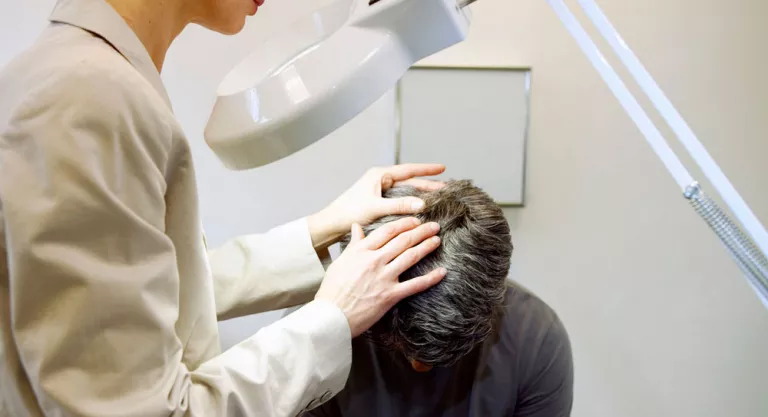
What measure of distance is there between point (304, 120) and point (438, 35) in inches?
6.0

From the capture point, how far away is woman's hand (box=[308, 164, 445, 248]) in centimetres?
89

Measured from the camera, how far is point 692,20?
1.38 metres

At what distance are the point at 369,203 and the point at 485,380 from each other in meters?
0.40

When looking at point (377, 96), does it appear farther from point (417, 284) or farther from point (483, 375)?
point (483, 375)

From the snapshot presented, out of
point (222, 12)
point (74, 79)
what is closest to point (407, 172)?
point (222, 12)

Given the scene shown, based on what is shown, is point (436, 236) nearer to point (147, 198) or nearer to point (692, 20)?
point (147, 198)

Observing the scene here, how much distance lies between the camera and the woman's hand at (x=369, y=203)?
888 mm

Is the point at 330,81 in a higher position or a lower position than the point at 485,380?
higher

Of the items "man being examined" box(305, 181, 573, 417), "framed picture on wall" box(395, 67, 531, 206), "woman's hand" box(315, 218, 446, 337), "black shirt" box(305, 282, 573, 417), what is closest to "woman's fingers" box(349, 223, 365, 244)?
"woman's hand" box(315, 218, 446, 337)

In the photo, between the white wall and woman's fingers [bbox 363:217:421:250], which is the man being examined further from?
the white wall

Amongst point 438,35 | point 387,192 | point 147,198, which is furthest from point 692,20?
point 147,198

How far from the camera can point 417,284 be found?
30.1 inches

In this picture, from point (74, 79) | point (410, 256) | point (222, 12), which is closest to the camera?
point (74, 79)

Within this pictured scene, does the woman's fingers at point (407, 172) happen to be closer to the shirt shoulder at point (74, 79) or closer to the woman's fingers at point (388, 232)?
the woman's fingers at point (388, 232)
